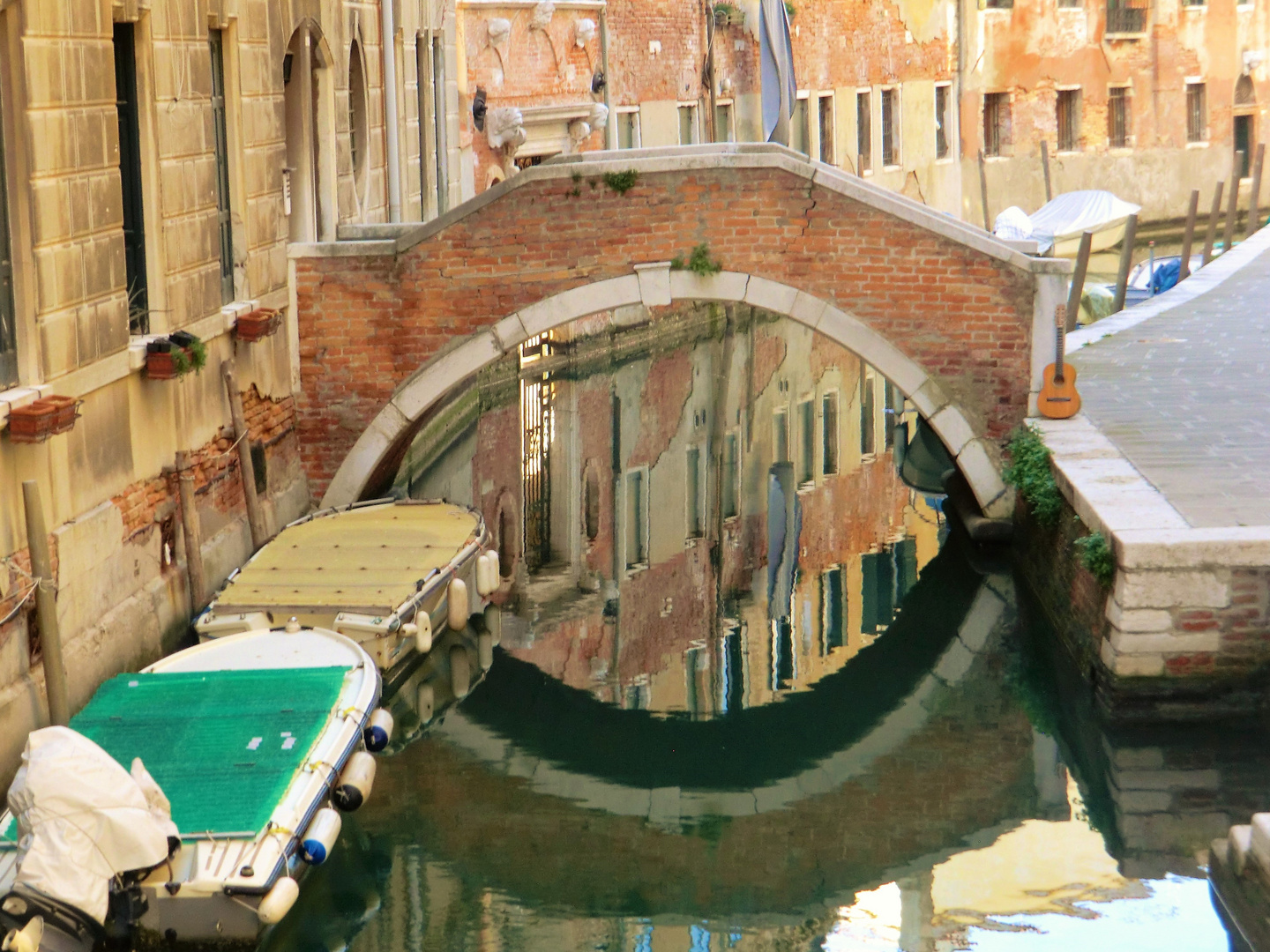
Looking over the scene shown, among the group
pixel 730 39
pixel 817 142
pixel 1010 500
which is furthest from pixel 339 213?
pixel 817 142

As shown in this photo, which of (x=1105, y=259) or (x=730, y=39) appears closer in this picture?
(x=730, y=39)

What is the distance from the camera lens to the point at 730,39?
60.6ft

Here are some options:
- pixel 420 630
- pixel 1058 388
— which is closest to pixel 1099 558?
pixel 1058 388

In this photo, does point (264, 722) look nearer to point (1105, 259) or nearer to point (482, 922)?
point (482, 922)

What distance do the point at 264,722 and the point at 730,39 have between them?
14.1m

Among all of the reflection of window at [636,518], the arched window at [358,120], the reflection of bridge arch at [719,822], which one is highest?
the arched window at [358,120]

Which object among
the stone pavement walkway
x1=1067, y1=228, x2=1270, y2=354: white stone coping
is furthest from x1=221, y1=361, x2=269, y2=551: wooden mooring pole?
x1=1067, y1=228, x2=1270, y2=354: white stone coping

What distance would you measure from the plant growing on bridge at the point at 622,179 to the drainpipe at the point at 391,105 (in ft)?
9.32

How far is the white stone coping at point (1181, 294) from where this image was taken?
10.9 meters

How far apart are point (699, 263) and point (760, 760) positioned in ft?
8.62

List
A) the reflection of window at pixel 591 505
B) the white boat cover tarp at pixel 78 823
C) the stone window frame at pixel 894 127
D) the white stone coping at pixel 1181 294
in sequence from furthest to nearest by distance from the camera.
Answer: the stone window frame at pixel 894 127 < the white stone coping at pixel 1181 294 < the reflection of window at pixel 591 505 < the white boat cover tarp at pixel 78 823

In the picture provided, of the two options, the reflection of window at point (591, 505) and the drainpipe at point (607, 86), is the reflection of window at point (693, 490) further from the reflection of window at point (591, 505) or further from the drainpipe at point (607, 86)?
the drainpipe at point (607, 86)

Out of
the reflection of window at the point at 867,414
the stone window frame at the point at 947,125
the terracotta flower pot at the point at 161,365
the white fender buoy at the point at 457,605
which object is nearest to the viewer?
the terracotta flower pot at the point at 161,365

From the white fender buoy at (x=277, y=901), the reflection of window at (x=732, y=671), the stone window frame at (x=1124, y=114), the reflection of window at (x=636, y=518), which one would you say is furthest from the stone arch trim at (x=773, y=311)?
the stone window frame at (x=1124, y=114)
